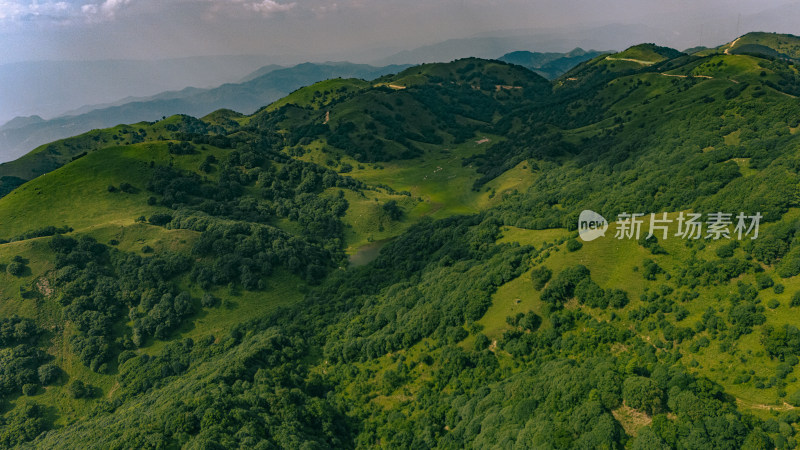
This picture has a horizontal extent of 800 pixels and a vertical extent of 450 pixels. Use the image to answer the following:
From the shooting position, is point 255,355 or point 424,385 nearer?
point 424,385

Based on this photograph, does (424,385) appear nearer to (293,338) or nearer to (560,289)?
(560,289)

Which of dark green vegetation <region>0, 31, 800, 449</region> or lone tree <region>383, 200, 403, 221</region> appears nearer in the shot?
dark green vegetation <region>0, 31, 800, 449</region>

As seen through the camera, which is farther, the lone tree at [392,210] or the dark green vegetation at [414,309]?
the lone tree at [392,210]

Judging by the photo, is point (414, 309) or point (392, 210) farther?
point (392, 210)

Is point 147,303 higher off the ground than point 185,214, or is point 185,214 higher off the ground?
point 185,214

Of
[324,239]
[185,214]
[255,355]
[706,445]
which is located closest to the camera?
[706,445]

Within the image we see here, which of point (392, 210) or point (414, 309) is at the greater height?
point (392, 210)

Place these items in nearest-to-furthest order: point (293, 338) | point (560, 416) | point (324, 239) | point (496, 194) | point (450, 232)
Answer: point (560, 416), point (293, 338), point (450, 232), point (324, 239), point (496, 194)

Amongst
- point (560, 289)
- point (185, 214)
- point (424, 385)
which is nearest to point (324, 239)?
point (185, 214)
